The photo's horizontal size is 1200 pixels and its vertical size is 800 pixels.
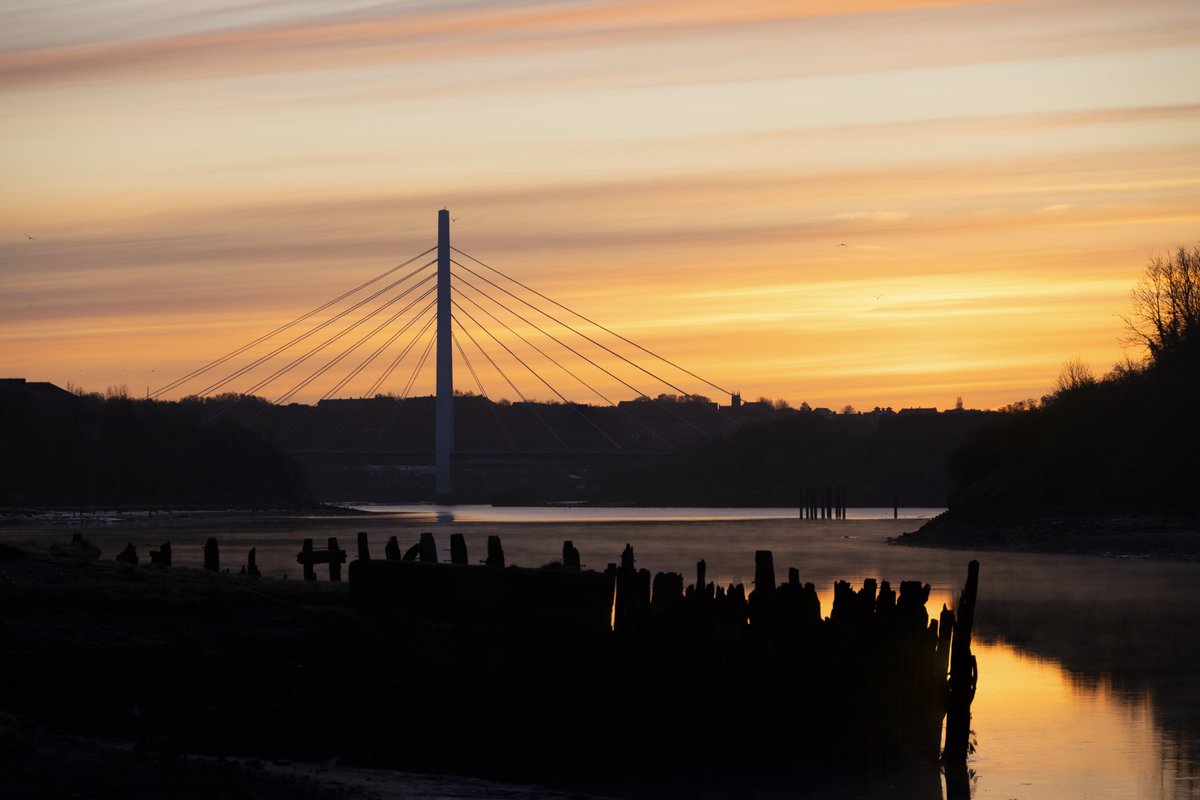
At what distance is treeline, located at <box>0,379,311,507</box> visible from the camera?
106062 millimetres

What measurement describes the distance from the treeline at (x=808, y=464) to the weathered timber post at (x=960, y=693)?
118 meters

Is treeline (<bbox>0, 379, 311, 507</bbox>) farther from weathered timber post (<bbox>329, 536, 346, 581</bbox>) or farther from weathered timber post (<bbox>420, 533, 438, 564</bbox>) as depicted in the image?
weathered timber post (<bbox>420, 533, 438, 564</bbox>)

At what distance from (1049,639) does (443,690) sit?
12788 millimetres

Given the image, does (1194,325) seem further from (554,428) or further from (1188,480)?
(554,428)

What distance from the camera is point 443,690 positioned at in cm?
1457

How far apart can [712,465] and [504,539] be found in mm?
98037

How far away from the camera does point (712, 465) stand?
513ft

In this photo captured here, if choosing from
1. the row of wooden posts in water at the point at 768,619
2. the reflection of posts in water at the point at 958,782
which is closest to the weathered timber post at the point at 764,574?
the row of wooden posts in water at the point at 768,619

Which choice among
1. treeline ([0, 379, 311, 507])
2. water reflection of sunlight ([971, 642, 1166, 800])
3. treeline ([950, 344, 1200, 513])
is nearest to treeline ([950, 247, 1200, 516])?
treeline ([950, 344, 1200, 513])

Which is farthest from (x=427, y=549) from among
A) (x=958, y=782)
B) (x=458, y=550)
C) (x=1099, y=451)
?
(x=1099, y=451)

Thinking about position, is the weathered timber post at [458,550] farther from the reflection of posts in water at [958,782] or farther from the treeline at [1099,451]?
the treeline at [1099,451]

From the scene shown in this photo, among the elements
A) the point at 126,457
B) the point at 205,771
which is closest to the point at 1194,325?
the point at 205,771

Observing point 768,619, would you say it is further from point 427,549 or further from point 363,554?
point 363,554

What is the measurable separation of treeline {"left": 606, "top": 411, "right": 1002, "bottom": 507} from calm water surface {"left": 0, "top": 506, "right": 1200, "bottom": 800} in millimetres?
79328
